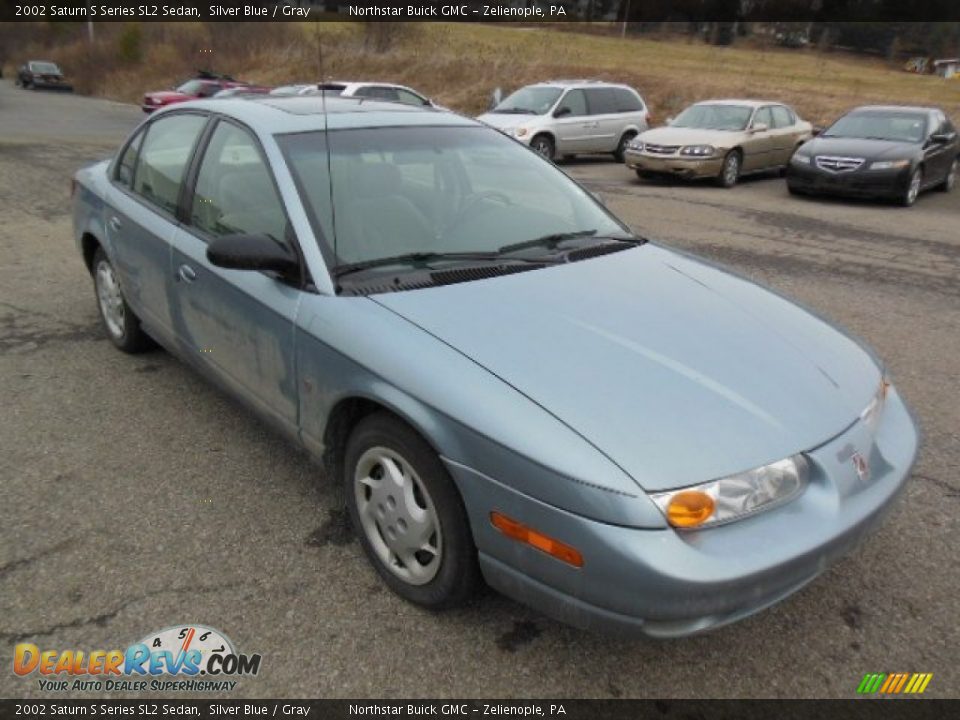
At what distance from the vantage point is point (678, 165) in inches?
482

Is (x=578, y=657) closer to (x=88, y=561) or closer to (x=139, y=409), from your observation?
(x=88, y=561)

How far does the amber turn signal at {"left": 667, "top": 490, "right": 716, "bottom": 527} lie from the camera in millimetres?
1901

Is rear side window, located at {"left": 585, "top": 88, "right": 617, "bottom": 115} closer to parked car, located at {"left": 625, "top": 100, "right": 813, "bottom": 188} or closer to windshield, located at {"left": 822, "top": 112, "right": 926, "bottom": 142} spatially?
parked car, located at {"left": 625, "top": 100, "right": 813, "bottom": 188}

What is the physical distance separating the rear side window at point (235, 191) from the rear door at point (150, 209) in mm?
217

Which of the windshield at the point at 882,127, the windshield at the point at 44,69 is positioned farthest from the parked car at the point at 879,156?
the windshield at the point at 44,69

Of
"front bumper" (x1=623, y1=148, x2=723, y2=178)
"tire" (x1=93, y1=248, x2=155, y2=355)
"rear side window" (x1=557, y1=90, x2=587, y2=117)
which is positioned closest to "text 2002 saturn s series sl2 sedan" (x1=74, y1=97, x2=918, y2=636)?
"tire" (x1=93, y1=248, x2=155, y2=355)

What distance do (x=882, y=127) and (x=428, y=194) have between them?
36.2ft

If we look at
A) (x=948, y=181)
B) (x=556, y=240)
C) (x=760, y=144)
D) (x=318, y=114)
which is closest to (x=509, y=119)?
(x=760, y=144)

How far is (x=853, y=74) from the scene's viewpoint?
118 feet

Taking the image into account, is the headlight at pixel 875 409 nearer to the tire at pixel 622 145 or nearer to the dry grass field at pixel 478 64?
the tire at pixel 622 145

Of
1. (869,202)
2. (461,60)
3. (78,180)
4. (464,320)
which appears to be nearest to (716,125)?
(869,202)

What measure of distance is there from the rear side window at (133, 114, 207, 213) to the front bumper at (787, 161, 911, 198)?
385 inches

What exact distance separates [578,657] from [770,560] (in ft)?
2.35

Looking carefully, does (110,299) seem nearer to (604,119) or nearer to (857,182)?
(857,182)
